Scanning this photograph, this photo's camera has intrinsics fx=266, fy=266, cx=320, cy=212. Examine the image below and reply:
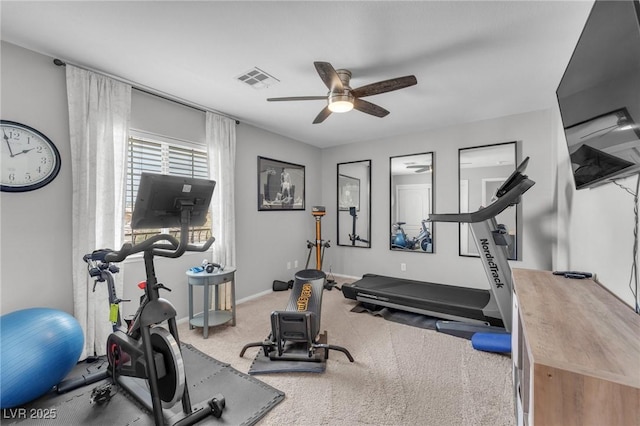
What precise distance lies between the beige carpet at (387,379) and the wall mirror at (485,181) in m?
1.57

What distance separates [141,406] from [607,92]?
298 centimetres

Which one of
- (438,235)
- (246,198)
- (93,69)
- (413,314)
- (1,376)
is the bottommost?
(413,314)

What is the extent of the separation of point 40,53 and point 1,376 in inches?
90.2

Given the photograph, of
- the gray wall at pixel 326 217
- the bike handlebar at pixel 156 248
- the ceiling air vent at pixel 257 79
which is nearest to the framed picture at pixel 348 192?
the gray wall at pixel 326 217

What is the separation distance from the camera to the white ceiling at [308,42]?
5.34 ft

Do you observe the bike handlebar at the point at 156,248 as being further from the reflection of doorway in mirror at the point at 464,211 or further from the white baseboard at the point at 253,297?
the reflection of doorway in mirror at the point at 464,211

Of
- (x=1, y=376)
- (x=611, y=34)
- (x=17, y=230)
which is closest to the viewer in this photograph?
(x=611, y=34)

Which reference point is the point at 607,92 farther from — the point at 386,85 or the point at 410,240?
the point at 410,240

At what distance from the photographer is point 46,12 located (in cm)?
166

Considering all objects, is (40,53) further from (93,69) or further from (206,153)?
(206,153)

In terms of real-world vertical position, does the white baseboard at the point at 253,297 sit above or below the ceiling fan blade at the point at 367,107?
below

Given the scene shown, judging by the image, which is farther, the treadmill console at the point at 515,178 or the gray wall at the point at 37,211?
the treadmill console at the point at 515,178

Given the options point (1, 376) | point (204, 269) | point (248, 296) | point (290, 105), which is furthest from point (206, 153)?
point (1, 376)

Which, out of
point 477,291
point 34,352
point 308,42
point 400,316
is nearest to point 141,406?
point 34,352
